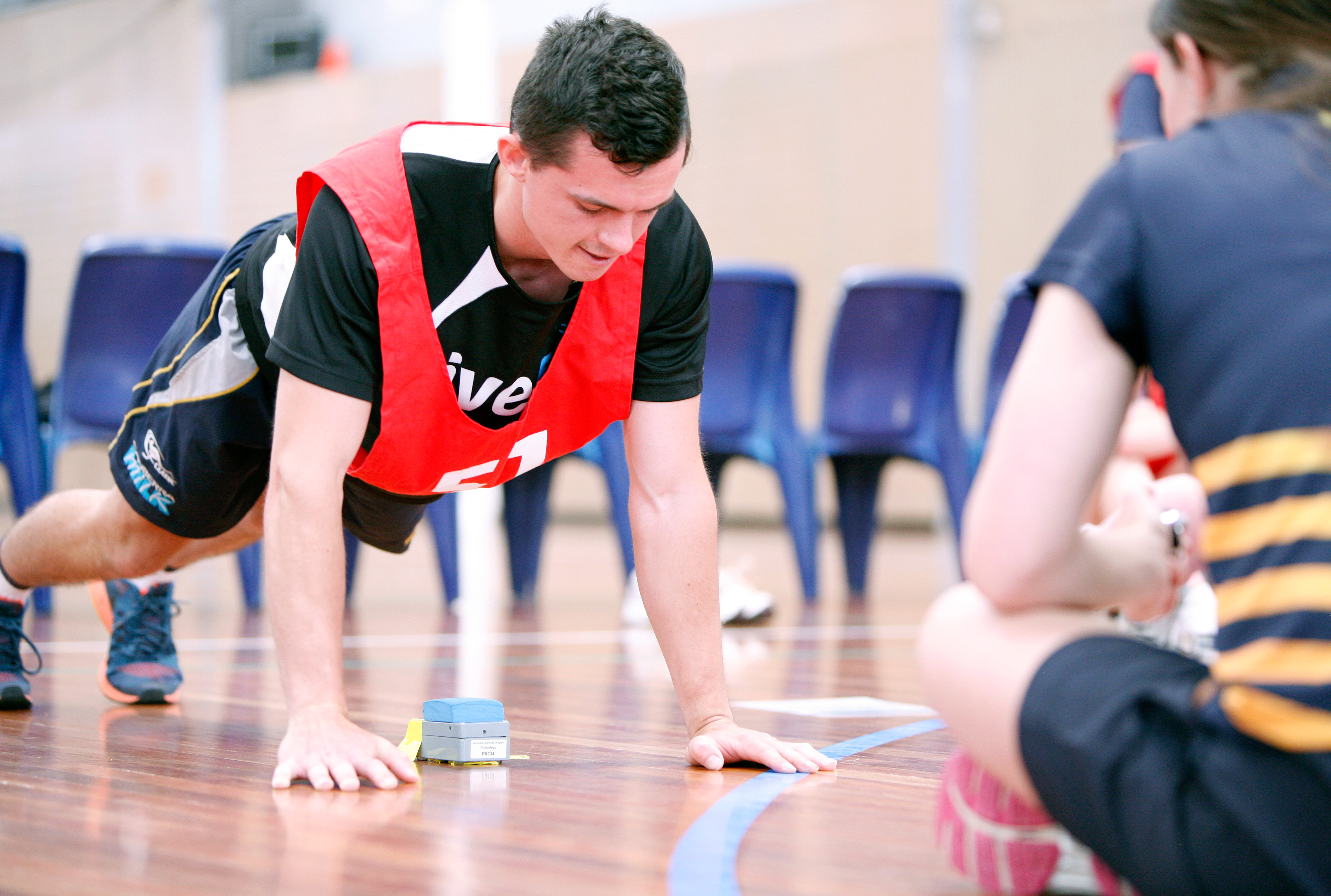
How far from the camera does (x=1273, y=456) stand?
940mm

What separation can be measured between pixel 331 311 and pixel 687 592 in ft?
1.93

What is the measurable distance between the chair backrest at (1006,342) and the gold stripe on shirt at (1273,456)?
14.1 ft

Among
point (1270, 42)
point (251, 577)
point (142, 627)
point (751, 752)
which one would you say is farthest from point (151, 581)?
point (251, 577)

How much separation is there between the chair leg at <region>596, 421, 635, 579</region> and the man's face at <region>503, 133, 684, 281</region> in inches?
120

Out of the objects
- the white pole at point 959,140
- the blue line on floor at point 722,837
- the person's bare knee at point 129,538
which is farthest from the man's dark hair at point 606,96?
the white pole at point 959,140

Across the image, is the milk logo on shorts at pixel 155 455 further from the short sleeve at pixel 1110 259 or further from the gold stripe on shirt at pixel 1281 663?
the gold stripe on shirt at pixel 1281 663

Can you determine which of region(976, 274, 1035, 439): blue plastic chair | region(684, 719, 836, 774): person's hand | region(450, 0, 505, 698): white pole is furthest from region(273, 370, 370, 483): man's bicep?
region(450, 0, 505, 698): white pole

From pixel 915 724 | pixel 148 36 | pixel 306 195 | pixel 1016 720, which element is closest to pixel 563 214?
pixel 306 195

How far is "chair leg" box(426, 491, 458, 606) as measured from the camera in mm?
4723

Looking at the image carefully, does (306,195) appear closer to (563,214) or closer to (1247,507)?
(563,214)

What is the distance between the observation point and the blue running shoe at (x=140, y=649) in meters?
2.33

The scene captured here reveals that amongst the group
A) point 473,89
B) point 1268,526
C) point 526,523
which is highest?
point 473,89

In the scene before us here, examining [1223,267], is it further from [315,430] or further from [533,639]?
[533,639]

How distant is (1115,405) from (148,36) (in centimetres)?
1129
